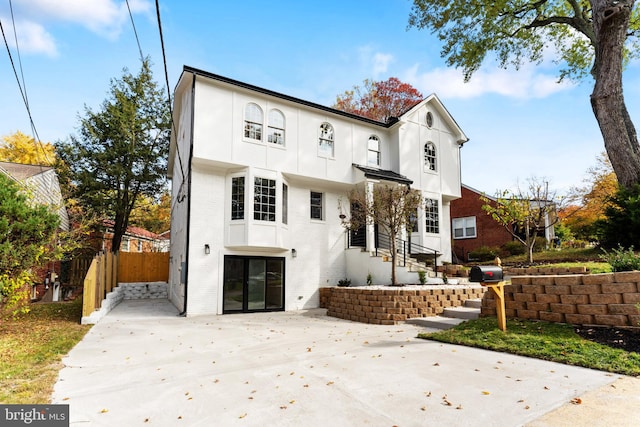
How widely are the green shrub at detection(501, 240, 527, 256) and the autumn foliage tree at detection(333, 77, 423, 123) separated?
13.0 metres

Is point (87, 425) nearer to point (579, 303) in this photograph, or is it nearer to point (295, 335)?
point (295, 335)

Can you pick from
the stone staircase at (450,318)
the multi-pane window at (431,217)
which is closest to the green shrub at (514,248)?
the multi-pane window at (431,217)

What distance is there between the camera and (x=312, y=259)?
14062 millimetres

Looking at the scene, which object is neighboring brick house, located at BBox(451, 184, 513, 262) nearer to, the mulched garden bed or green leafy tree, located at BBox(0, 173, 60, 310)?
the mulched garden bed

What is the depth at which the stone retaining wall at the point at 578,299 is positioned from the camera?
232 inches

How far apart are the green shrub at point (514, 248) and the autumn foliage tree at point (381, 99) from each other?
1298 cm

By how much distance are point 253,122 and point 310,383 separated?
10.3 meters

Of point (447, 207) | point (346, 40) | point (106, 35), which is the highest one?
point (346, 40)

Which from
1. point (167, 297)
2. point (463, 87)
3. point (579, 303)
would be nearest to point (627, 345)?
point (579, 303)

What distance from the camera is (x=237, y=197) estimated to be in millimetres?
12625

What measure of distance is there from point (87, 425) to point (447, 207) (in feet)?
56.7

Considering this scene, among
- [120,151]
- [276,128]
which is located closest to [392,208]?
[276,128]

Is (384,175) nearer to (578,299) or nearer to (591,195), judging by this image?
(578,299)

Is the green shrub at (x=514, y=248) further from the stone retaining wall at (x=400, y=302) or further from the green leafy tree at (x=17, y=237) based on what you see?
the green leafy tree at (x=17, y=237)
